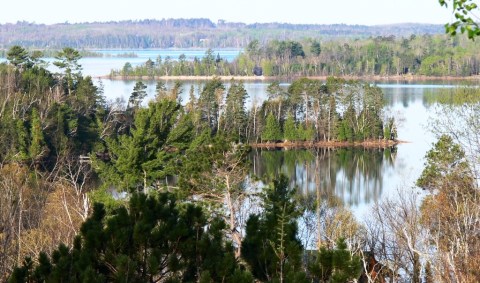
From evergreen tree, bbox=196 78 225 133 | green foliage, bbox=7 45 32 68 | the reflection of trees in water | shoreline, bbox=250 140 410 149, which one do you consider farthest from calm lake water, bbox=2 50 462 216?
green foliage, bbox=7 45 32 68

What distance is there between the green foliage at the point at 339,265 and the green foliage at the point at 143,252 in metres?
0.61

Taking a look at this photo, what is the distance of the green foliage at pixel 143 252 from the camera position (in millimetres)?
6730

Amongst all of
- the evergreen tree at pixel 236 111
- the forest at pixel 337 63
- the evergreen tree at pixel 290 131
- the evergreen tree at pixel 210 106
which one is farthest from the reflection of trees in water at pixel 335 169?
the forest at pixel 337 63

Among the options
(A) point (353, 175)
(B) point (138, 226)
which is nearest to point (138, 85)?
(A) point (353, 175)

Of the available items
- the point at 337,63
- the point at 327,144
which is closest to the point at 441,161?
the point at 327,144

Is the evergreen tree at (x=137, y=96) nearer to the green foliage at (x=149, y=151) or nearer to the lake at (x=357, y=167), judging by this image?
the lake at (x=357, y=167)

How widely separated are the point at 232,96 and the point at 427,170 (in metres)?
26.8

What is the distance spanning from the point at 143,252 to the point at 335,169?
27.6 meters

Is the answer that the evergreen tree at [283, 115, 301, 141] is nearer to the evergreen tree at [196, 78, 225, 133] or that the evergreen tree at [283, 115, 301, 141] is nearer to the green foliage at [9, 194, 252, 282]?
the evergreen tree at [196, 78, 225, 133]

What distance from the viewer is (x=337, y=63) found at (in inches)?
3816

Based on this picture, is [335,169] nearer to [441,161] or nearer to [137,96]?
[137,96]

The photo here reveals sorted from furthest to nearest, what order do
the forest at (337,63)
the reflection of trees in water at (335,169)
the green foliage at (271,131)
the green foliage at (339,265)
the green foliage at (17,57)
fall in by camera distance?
the forest at (337,63)
the green foliage at (271,131)
the green foliage at (17,57)
the reflection of trees in water at (335,169)
the green foliage at (339,265)

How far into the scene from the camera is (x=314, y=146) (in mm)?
43000

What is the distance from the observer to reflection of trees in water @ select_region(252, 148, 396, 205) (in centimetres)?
2772
